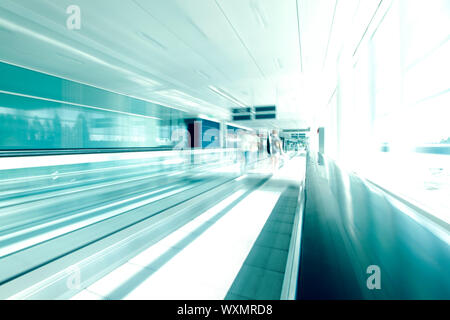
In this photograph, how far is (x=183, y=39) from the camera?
4.05 metres

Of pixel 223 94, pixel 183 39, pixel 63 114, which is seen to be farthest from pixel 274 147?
pixel 63 114

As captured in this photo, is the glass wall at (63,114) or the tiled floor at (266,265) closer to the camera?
the tiled floor at (266,265)

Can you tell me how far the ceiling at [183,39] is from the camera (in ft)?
10.3

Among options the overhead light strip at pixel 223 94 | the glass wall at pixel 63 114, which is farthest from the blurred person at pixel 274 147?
the glass wall at pixel 63 114

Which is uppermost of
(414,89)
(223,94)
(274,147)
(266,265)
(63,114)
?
(223,94)

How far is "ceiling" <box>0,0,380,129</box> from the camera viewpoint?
3.15 meters

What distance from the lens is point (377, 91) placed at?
4.91 meters

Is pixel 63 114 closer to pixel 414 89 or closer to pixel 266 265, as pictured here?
pixel 266 265

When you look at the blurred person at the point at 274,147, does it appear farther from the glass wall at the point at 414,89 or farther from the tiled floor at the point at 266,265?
the tiled floor at the point at 266,265

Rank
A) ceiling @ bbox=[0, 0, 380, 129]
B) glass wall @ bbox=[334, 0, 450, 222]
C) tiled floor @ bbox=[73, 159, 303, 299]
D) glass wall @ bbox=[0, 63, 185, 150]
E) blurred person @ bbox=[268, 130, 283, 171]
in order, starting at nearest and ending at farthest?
tiled floor @ bbox=[73, 159, 303, 299], glass wall @ bbox=[334, 0, 450, 222], ceiling @ bbox=[0, 0, 380, 129], glass wall @ bbox=[0, 63, 185, 150], blurred person @ bbox=[268, 130, 283, 171]

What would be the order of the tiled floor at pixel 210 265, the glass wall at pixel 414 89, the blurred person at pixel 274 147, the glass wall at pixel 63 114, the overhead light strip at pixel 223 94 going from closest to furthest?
the tiled floor at pixel 210 265 → the glass wall at pixel 414 89 → the overhead light strip at pixel 223 94 → the glass wall at pixel 63 114 → the blurred person at pixel 274 147

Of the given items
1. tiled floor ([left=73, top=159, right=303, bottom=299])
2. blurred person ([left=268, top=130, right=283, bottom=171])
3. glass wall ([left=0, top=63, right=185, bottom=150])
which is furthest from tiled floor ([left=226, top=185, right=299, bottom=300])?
glass wall ([left=0, top=63, right=185, bottom=150])

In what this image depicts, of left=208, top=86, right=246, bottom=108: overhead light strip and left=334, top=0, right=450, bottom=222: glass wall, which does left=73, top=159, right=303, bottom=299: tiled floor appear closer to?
left=334, top=0, right=450, bottom=222: glass wall
